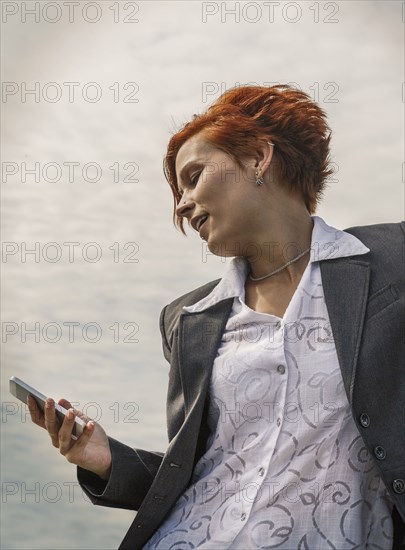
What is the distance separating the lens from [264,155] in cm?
277

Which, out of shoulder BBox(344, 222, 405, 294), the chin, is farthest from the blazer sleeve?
shoulder BBox(344, 222, 405, 294)

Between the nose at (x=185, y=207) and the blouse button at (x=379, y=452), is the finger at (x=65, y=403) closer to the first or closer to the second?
the nose at (x=185, y=207)

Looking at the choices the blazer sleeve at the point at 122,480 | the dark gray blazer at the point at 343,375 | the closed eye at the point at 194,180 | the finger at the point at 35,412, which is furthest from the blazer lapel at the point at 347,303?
the finger at the point at 35,412

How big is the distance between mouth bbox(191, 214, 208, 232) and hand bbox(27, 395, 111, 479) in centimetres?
68

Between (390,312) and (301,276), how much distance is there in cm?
35

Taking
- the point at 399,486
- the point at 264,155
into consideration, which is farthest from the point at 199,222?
the point at 399,486

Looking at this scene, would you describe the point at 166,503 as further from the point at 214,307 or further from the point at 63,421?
the point at 214,307

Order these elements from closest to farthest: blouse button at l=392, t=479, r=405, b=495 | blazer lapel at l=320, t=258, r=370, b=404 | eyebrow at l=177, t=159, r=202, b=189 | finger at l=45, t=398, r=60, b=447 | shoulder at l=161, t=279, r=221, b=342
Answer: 1. blouse button at l=392, t=479, r=405, b=495
2. blazer lapel at l=320, t=258, r=370, b=404
3. finger at l=45, t=398, r=60, b=447
4. eyebrow at l=177, t=159, r=202, b=189
5. shoulder at l=161, t=279, r=221, b=342

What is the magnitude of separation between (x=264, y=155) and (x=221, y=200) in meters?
0.22

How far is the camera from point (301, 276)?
2.69 meters

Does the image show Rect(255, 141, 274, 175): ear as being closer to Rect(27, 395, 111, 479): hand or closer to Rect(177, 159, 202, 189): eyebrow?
Rect(177, 159, 202, 189): eyebrow

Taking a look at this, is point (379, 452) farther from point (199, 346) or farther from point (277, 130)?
point (277, 130)

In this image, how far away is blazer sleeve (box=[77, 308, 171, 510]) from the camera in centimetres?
270

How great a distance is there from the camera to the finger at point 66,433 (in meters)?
2.54
